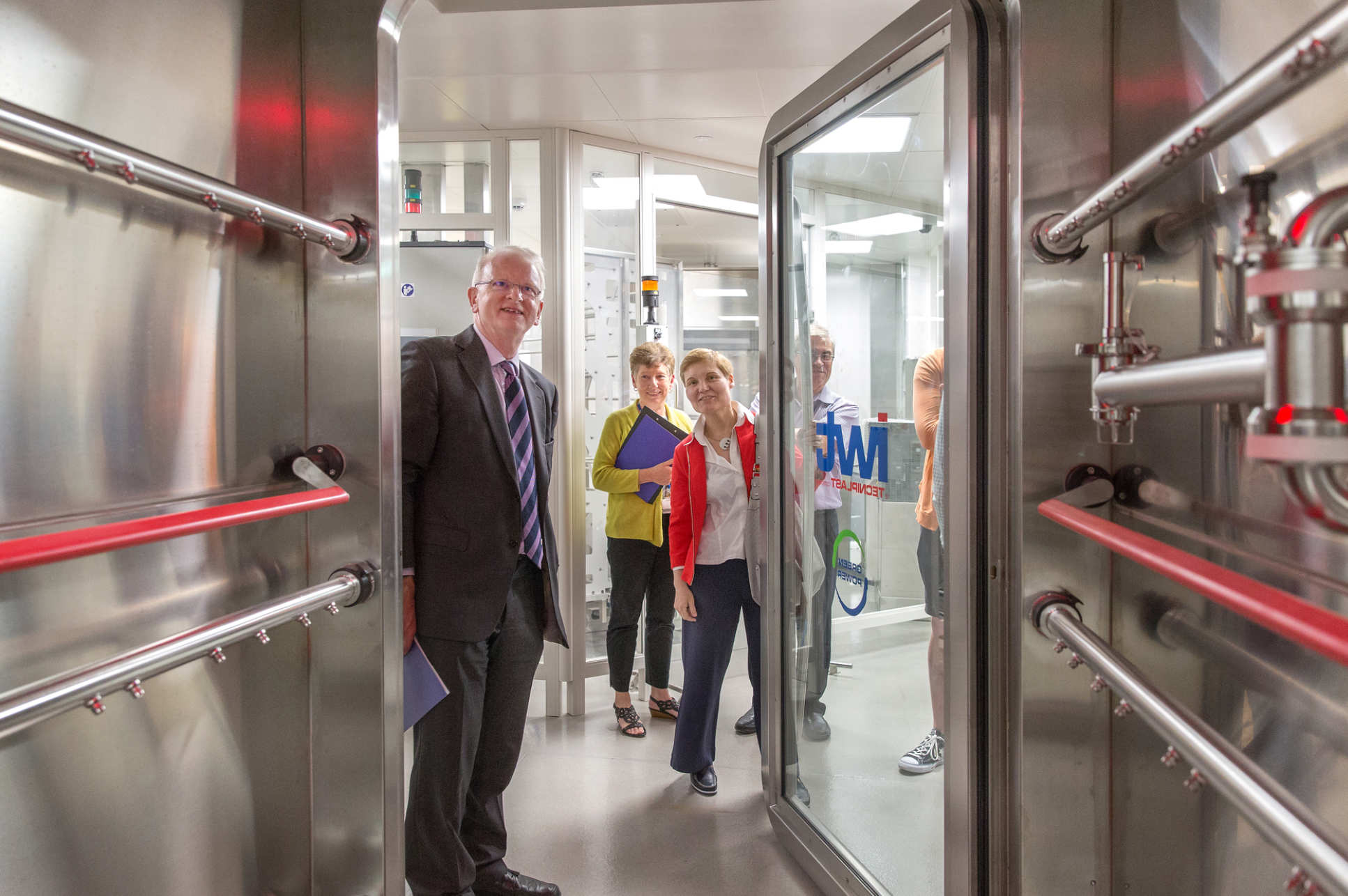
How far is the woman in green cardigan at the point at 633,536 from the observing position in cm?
322

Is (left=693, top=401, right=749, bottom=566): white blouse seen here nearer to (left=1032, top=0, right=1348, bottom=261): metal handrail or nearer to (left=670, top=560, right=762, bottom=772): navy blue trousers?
(left=670, top=560, right=762, bottom=772): navy blue trousers

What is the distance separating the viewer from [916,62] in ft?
5.21

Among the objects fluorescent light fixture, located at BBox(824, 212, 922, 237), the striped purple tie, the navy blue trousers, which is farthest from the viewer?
the navy blue trousers

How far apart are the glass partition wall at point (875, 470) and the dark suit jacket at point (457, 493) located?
0.76m

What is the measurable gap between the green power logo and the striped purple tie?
763 mm

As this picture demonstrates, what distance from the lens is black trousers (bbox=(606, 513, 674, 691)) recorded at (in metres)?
3.24

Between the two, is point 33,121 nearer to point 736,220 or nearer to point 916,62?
point 916,62

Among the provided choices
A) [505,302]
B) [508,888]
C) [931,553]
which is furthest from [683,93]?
[508,888]

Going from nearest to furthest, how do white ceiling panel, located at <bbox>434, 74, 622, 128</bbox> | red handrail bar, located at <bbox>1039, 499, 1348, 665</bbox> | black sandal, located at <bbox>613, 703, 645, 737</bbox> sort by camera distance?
red handrail bar, located at <bbox>1039, 499, 1348, 665</bbox> → white ceiling panel, located at <bbox>434, 74, 622, 128</bbox> → black sandal, located at <bbox>613, 703, 645, 737</bbox>

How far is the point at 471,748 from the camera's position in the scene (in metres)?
1.87

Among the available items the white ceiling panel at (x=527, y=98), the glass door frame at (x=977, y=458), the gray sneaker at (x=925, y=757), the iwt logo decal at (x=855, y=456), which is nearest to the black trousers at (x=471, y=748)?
the iwt logo decal at (x=855, y=456)

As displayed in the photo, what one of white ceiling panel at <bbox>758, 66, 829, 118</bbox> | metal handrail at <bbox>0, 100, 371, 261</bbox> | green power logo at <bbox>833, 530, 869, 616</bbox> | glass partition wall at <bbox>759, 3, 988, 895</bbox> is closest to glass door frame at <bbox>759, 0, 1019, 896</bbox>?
glass partition wall at <bbox>759, 3, 988, 895</bbox>

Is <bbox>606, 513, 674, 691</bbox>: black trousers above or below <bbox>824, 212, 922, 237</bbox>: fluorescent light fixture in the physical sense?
below

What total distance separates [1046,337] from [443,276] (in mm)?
2639
